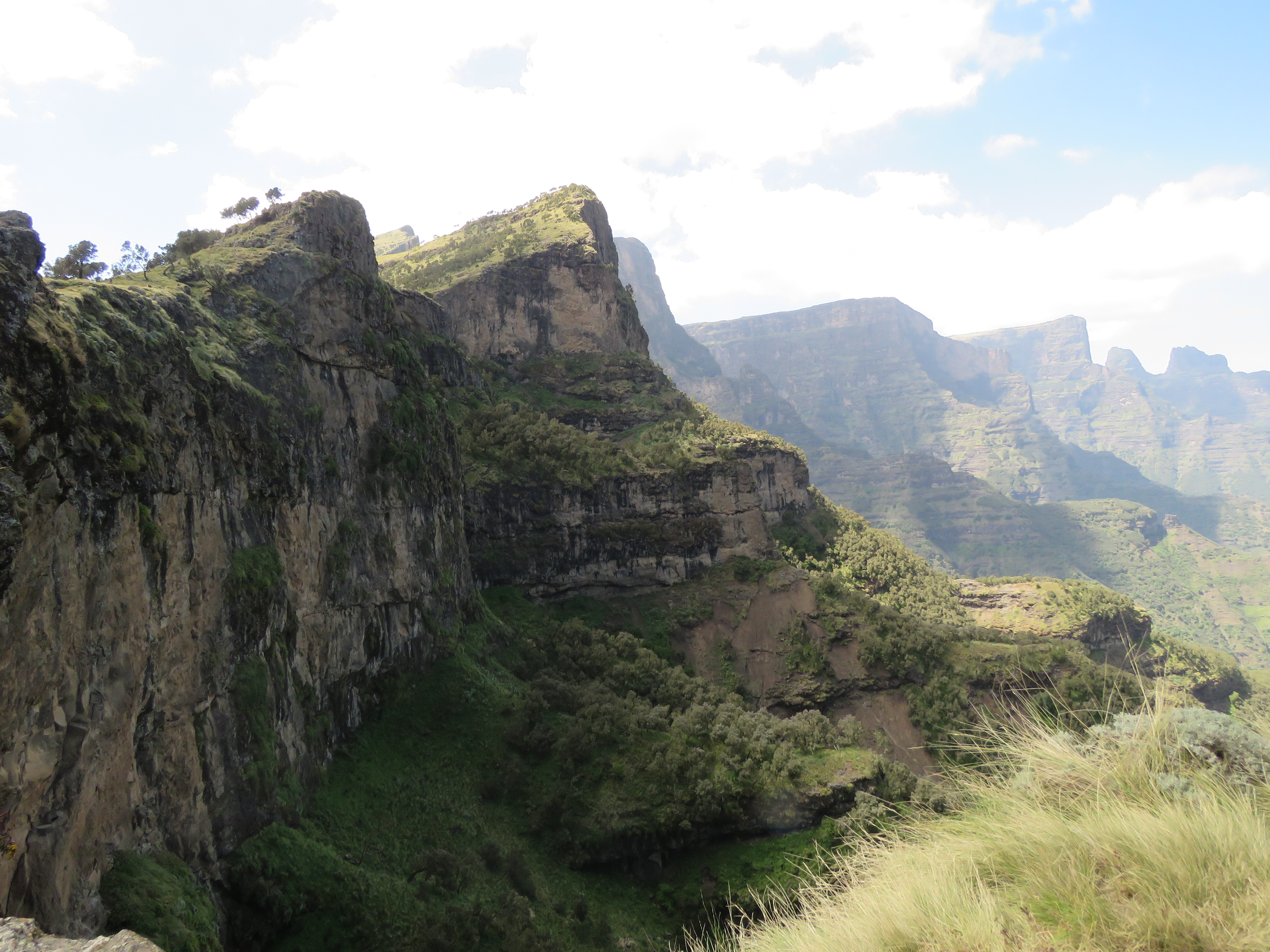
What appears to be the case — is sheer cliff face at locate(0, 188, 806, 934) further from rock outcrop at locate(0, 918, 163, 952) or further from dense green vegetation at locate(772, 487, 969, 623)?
dense green vegetation at locate(772, 487, 969, 623)

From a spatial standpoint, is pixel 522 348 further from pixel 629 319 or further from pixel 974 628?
pixel 974 628

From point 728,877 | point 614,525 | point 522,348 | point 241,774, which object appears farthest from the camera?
point 522,348

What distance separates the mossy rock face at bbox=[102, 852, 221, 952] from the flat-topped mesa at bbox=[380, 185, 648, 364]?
66.3 meters

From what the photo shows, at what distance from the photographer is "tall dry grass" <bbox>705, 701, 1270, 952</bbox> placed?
3.87 m

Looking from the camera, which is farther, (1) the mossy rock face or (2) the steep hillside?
(1) the mossy rock face

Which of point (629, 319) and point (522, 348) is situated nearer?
point (522, 348)

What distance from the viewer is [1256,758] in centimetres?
502

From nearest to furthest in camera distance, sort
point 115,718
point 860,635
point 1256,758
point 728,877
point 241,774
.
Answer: point 1256,758 → point 115,718 → point 241,774 → point 728,877 → point 860,635

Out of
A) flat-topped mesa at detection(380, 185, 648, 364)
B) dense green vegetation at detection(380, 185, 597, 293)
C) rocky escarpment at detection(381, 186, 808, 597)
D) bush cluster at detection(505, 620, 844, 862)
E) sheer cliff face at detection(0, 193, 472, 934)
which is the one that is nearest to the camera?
sheer cliff face at detection(0, 193, 472, 934)

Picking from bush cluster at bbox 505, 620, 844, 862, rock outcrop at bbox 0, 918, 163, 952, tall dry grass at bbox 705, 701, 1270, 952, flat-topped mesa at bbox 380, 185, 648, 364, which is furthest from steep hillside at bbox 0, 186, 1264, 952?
flat-topped mesa at bbox 380, 185, 648, 364

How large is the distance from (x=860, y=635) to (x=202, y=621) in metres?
46.9

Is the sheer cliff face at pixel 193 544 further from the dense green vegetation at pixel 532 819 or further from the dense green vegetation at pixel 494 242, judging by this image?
the dense green vegetation at pixel 494 242

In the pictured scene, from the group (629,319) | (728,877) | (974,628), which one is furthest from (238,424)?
(629,319)

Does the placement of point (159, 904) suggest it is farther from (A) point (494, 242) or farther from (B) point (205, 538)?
(A) point (494, 242)
